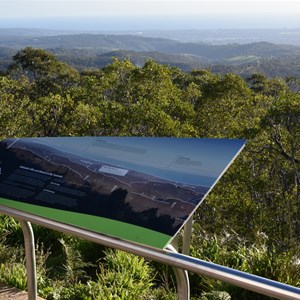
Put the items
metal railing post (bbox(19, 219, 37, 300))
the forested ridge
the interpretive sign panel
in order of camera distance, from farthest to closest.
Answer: the forested ridge, metal railing post (bbox(19, 219, 37, 300)), the interpretive sign panel

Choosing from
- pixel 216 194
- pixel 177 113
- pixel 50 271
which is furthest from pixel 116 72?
pixel 50 271

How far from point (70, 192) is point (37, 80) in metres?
26.7

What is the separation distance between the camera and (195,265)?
2076mm

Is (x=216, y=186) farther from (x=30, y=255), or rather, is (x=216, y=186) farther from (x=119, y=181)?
(x=119, y=181)

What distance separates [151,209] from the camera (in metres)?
2.48

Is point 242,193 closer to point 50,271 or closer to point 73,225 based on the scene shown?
point 50,271

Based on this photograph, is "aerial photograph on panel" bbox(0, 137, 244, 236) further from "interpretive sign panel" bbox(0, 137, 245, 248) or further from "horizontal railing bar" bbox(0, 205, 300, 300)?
"horizontal railing bar" bbox(0, 205, 300, 300)

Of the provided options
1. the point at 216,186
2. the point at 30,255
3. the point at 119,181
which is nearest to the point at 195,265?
the point at 119,181

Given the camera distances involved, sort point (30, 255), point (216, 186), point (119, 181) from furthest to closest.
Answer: point (216, 186)
point (30, 255)
point (119, 181)

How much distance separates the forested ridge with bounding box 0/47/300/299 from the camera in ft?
14.4

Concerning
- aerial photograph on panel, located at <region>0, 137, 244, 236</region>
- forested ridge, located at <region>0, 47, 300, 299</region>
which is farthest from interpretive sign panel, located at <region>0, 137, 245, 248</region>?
forested ridge, located at <region>0, 47, 300, 299</region>

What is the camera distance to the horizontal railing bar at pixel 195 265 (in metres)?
1.85

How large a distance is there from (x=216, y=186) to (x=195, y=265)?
989cm

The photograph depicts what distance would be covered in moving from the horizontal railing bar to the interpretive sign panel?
0.12ft
